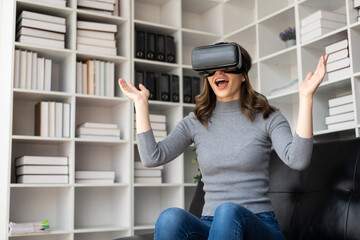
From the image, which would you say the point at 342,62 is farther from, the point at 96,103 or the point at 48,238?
the point at 48,238

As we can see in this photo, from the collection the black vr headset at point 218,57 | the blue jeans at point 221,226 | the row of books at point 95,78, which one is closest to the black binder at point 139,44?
the row of books at point 95,78

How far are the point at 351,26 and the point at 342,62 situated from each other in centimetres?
21

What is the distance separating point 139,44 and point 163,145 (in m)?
1.74

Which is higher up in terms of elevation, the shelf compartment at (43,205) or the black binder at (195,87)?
the black binder at (195,87)

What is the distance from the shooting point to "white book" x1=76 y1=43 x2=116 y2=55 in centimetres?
320

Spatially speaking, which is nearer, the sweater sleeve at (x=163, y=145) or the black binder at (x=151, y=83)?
the sweater sleeve at (x=163, y=145)

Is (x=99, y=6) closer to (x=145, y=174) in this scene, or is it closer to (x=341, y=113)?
Answer: (x=145, y=174)

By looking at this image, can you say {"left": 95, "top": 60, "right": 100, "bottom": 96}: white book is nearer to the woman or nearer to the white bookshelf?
the white bookshelf

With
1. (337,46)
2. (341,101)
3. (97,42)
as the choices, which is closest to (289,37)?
(337,46)

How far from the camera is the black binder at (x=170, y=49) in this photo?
3.55 meters

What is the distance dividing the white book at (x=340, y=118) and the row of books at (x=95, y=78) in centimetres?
150

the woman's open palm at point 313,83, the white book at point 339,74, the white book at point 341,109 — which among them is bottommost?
the woman's open palm at point 313,83

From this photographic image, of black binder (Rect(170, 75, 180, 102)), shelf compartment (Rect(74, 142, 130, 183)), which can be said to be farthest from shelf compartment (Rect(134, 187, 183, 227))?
black binder (Rect(170, 75, 180, 102))

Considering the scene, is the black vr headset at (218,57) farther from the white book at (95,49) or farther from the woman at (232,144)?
the white book at (95,49)
